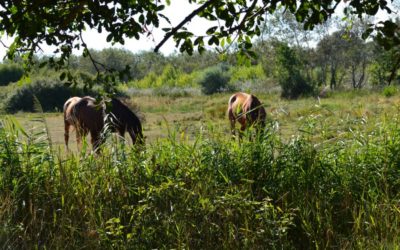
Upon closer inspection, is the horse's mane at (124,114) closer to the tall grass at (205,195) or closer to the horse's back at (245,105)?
the horse's back at (245,105)

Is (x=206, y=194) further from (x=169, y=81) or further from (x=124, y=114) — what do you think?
(x=169, y=81)

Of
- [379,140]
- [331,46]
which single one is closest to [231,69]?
[331,46]

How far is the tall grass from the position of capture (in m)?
4.48

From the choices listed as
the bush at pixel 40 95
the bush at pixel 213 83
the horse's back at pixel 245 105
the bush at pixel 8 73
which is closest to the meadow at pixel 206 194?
the horse's back at pixel 245 105

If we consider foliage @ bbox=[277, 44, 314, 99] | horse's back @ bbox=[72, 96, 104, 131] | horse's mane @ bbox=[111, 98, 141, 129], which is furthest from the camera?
foliage @ bbox=[277, 44, 314, 99]

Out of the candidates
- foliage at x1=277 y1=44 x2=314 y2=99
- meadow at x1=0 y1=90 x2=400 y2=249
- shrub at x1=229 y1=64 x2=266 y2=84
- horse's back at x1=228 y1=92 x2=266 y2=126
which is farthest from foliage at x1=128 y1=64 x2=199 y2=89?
meadow at x1=0 y1=90 x2=400 y2=249

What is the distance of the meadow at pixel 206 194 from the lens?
176 inches

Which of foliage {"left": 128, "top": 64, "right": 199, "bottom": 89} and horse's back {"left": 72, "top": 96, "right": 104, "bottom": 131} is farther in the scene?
foliage {"left": 128, "top": 64, "right": 199, "bottom": 89}

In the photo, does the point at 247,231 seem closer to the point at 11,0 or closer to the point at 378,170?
the point at 378,170

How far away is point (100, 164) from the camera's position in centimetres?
533

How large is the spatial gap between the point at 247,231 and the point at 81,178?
1517 millimetres

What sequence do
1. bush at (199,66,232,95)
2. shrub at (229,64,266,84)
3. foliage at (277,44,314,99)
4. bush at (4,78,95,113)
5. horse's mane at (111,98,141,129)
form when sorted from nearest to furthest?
horse's mane at (111,98,141,129)
foliage at (277,44,314,99)
bush at (4,78,95,113)
bush at (199,66,232,95)
shrub at (229,64,266,84)

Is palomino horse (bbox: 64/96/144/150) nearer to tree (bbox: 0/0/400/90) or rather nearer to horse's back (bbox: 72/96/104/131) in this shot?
horse's back (bbox: 72/96/104/131)

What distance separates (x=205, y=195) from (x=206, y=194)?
4cm
